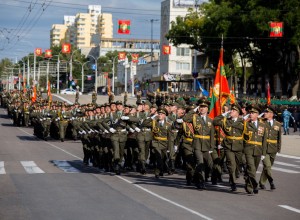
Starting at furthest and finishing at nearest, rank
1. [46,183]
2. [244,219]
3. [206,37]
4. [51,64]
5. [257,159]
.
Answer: [51,64]
[206,37]
[46,183]
[257,159]
[244,219]

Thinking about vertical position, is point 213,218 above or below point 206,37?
below

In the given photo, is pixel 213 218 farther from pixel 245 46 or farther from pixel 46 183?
pixel 245 46

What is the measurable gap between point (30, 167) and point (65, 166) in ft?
3.57

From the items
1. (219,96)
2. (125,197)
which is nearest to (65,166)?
(219,96)

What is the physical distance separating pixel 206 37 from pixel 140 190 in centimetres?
5126

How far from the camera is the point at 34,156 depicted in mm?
26281

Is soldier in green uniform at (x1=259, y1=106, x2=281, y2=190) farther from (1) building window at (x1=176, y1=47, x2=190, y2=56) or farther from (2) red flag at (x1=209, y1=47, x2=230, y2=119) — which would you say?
(1) building window at (x1=176, y1=47, x2=190, y2=56)

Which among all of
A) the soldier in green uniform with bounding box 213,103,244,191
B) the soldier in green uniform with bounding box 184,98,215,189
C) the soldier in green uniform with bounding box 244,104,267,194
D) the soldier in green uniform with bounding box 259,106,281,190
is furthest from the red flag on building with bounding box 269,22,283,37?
the soldier in green uniform with bounding box 213,103,244,191

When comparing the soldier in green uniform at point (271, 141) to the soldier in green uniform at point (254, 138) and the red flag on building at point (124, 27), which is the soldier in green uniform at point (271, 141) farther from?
the red flag on building at point (124, 27)

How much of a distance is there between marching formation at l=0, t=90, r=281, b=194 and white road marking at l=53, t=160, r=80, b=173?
2.47ft

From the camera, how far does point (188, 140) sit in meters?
16.0

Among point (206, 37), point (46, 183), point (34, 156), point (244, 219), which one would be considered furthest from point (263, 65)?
point (244, 219)

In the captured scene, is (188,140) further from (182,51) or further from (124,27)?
(182,51)

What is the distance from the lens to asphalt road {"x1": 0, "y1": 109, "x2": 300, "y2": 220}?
1200cm
